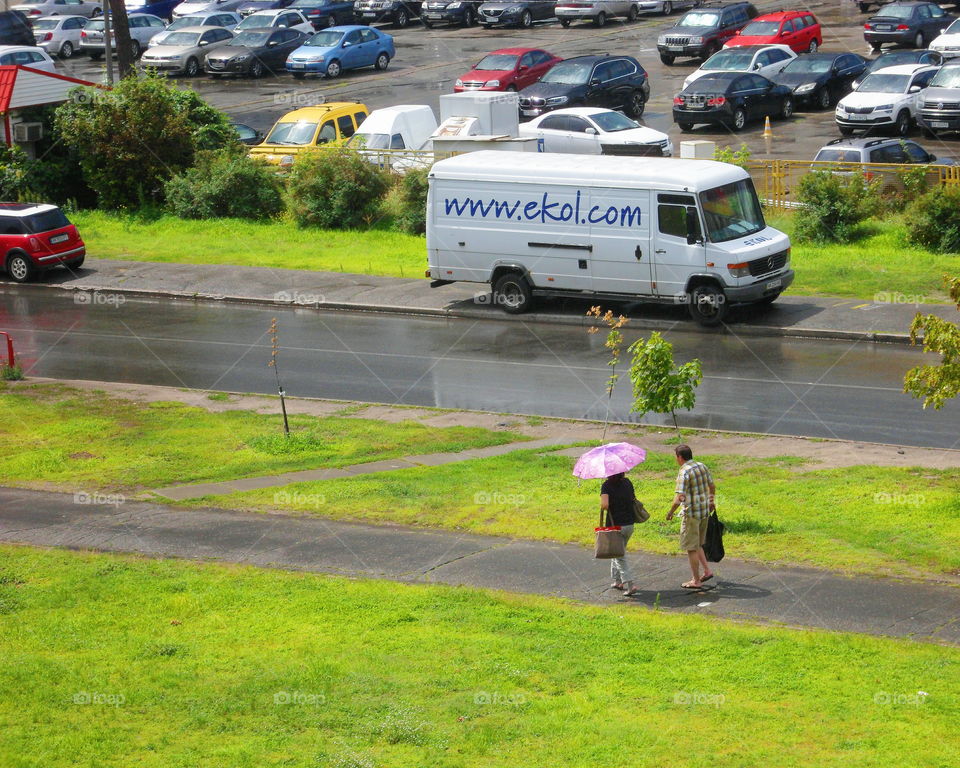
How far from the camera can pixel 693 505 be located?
12.2m

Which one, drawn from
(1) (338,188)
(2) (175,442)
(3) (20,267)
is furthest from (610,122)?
(2) (175,442)

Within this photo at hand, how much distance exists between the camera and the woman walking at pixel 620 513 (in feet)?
40.2

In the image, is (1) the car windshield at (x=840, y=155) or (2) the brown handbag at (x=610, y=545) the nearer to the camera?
(2) the brown handbag at (x=610, y=545)

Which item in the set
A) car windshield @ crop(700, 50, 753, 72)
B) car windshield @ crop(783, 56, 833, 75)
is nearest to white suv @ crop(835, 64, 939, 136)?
car windshield @ crop(783, 56, 833, 75)

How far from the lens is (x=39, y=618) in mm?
12086

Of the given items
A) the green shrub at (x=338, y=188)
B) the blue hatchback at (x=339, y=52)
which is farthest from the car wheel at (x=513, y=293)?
the blue hatchback at (x=339, y=52)

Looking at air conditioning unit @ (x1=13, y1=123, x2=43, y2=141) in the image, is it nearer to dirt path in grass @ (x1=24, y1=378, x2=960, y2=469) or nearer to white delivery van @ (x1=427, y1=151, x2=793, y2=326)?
dirt path in grass @ (x1=24, y1=378, x2=960, y2=469)

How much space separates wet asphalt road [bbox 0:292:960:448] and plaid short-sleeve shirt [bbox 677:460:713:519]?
6.10 meters

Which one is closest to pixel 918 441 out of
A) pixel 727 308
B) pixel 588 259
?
pixel 727 308

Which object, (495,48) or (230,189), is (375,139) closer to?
(230,189)

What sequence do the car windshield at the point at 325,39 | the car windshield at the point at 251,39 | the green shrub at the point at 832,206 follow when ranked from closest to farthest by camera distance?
the green shrub at the point at 832,206 < the car windshield at the point at 325,39 < the car windshield at the point at 251,39

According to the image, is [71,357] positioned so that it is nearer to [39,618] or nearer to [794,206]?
[39,618]

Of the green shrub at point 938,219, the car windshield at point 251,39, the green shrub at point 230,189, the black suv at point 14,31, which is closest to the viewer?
the green shrub at point 938,219

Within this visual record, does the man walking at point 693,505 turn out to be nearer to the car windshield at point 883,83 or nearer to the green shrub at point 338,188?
the green shrub at point 338,188
